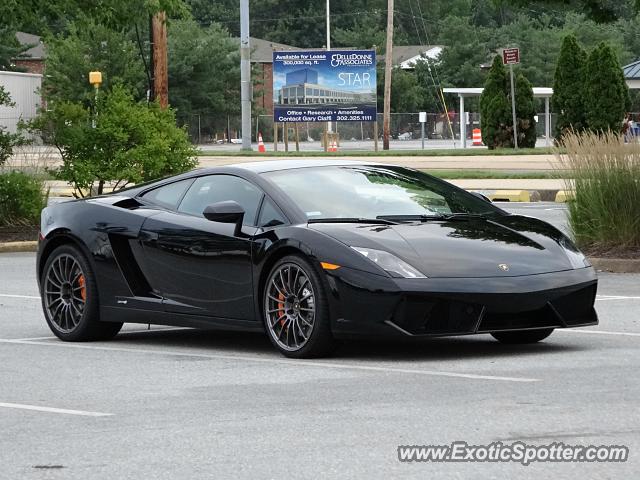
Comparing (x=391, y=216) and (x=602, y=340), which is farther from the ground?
(x=391, y=216)

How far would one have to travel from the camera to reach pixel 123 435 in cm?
718

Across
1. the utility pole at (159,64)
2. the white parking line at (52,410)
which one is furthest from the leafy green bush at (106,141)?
the white parking line at (52,410)

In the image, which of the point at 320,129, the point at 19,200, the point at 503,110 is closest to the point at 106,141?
the point at 19,200

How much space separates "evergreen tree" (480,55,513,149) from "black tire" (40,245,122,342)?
37969 mm

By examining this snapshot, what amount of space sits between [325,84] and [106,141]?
3233cm

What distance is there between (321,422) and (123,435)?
958mm

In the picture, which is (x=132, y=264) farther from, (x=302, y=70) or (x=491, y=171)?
(x=302, y=70)

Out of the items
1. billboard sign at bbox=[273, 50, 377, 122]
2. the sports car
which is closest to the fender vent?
the sports car

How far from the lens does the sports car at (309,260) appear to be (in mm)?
9297

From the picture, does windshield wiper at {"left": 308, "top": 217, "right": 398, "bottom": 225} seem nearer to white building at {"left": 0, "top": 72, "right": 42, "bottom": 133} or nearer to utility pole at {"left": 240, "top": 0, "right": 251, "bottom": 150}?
utility pole at {"left": 240, "top": 0, "right": 251, "bottom": 150}

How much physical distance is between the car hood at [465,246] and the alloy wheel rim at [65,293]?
2.31m

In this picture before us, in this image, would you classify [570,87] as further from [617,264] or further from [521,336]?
[521,336]

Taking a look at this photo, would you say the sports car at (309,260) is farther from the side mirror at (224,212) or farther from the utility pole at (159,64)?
the utility pole at (159,64)

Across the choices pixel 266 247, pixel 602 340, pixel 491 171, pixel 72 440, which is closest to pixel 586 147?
pixel 602 340
